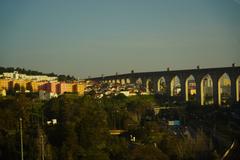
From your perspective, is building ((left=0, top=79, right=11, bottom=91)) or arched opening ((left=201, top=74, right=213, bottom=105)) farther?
building ((left=0, top=79, right=11, bottom=91))

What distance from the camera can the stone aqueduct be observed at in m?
15.7

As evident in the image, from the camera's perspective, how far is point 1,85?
61.3ft

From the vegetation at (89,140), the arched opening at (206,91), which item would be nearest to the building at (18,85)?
the arched opening at (206,91)

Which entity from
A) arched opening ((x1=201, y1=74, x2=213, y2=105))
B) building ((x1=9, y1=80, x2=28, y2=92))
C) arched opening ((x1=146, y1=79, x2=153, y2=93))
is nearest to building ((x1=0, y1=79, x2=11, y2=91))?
building ((x1=9, y1=80, x2=28, y2=92))

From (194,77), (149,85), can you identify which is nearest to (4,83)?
(149,85)

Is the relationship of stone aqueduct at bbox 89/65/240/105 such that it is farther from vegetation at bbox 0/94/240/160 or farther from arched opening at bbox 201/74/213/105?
vegetation at bbox 0/94/240/160

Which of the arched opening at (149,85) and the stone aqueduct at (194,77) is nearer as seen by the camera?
the stone aqueduct at (194,77)

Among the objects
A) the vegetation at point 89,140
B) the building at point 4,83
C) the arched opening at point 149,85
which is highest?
the building at point 4,83

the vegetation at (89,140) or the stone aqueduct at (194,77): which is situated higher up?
the stone aqueduct at (194,77)

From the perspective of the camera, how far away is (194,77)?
1917 cm

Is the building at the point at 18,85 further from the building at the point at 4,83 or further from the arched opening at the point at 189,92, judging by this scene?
the arched opening at the point at 189,92

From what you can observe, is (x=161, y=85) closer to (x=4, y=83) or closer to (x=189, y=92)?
(x=189, y=92)

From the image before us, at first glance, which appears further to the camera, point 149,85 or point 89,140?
point 149,85

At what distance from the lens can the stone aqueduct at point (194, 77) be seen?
15.7 meters
